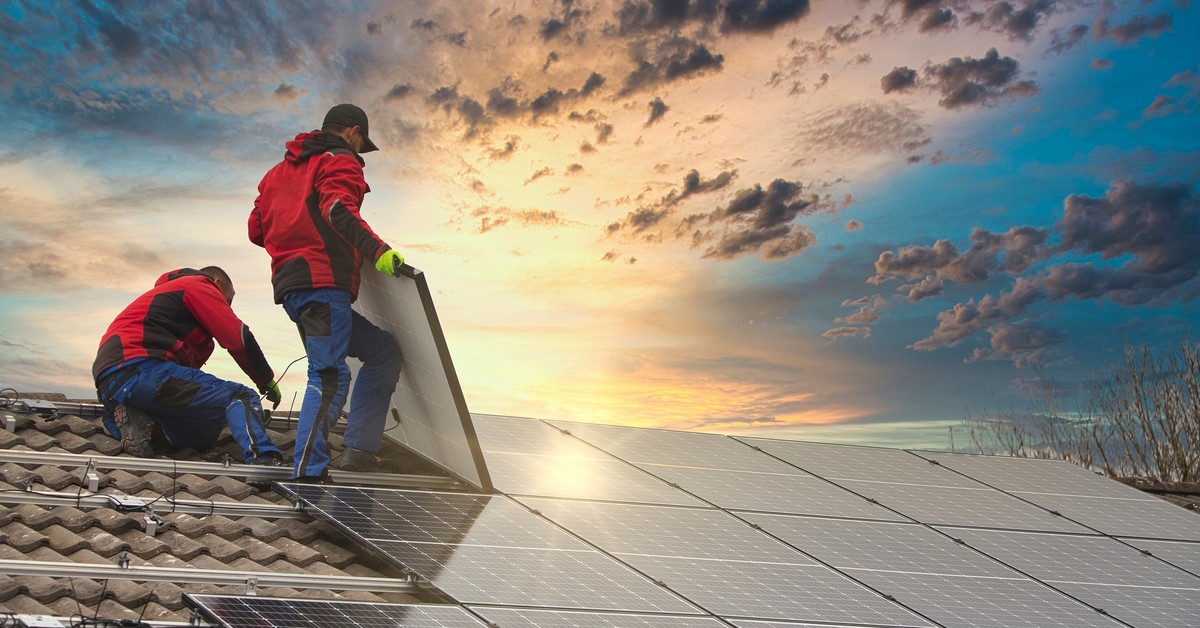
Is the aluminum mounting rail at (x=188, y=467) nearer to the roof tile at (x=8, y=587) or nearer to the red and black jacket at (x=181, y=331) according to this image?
the red and black jacket at (x=181, y=331)

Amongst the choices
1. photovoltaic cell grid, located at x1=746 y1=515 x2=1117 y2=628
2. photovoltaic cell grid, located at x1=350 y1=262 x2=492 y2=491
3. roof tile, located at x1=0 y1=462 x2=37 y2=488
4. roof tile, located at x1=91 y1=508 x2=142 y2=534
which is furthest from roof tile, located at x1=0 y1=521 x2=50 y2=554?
photovoltaic cell grid, located at x1=746 y1=515 x2=1117 y2=628

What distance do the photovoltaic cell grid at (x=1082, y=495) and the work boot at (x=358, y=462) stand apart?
611 cm

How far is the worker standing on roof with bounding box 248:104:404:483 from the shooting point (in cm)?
757

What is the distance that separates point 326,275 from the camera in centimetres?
770

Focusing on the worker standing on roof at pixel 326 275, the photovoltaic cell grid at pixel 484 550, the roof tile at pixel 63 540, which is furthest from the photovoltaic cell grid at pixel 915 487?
the roof tile at pixel 63 540

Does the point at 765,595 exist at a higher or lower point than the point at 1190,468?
lower

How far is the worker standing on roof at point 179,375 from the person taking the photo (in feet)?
26.1

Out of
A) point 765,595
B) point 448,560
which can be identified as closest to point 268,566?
point 448,560

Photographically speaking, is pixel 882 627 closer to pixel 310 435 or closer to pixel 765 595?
pixel 765 595

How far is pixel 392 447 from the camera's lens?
8.86m

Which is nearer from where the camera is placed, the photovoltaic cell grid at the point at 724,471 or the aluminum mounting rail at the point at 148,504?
the aluminum mounting rail at the point at 148,504

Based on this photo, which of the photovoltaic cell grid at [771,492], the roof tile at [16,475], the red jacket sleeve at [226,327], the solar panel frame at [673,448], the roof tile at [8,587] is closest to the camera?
the roof tile at [8,587]

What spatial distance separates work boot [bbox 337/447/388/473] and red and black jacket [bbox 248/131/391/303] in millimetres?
1192

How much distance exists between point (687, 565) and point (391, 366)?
2685 millimetres
